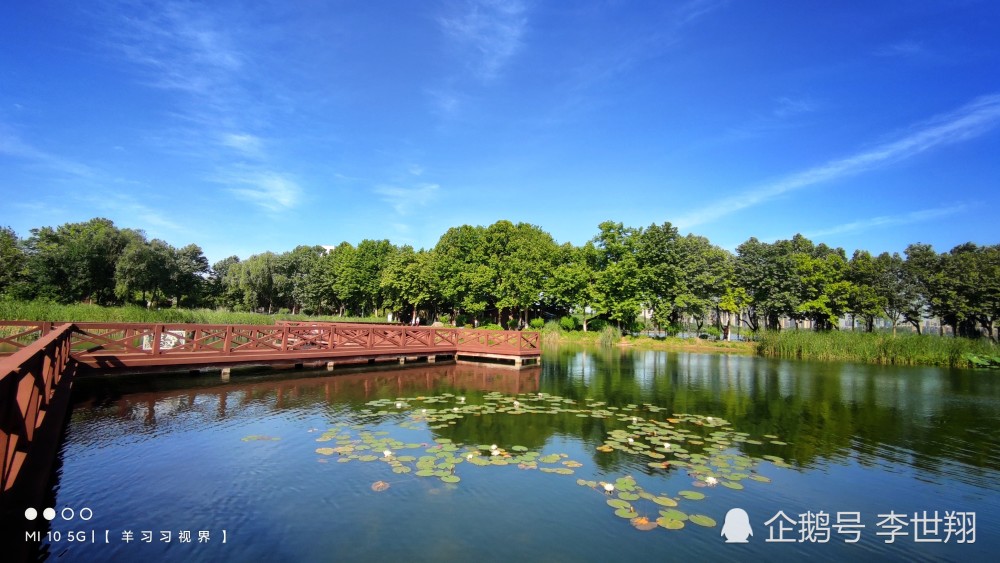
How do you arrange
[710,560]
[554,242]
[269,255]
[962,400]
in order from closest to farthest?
[710,560]
[962,400]
[554,242]
[269,255]

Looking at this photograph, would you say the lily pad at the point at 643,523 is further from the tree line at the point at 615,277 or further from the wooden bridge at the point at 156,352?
the tree line at the point at 615,277

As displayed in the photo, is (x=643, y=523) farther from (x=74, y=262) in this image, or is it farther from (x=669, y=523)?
(x=74, y=262)

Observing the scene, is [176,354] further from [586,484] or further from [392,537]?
[586,484]

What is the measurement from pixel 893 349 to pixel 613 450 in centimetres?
2998

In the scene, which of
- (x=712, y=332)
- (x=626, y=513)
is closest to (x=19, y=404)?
(x=626, y=513)

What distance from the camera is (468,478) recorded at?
6488mm

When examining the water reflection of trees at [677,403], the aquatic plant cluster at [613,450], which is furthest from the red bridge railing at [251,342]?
A: the aquatic plant cluster at [613,450]

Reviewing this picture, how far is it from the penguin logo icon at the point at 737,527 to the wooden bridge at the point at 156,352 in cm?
698

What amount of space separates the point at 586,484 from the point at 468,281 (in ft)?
129

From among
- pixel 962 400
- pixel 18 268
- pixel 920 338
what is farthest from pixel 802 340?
pixel 18 268

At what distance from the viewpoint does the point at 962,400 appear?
49.1ft

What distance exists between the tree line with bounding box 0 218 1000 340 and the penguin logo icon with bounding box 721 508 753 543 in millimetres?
37071

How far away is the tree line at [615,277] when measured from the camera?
1647 inches

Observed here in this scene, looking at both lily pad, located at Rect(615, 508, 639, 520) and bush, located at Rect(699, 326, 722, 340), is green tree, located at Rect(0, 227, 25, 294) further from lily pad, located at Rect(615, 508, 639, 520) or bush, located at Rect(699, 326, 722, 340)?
bush, located at Rect(699, 326, 722, 340)
